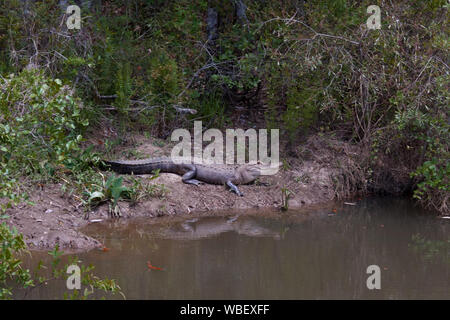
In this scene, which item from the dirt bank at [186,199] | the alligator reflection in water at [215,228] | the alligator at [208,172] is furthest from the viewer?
the alligator at [208,172]

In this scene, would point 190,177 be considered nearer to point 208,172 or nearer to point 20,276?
point 208,172

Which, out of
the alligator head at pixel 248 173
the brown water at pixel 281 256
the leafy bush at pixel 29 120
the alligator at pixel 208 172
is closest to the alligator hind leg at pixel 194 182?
the alligator at pixel 208 172

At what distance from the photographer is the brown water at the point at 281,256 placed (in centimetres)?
527

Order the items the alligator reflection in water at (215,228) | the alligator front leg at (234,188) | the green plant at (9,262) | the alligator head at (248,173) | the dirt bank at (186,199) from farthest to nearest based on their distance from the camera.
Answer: the alligator head at (248,173)
the alligator front leg at (234,188)
the alligator reflection in water at (215,228)
the dirt bank at (186,199)
the green plant at (9,262)

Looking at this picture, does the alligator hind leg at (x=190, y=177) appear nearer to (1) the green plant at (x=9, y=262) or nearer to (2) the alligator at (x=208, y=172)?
(2) the alligator at (x=208, y=172)

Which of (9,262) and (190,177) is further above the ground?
(190,177)

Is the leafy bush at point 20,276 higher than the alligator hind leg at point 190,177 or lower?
lower

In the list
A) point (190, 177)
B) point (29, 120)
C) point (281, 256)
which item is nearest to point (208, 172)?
point (190, 177)

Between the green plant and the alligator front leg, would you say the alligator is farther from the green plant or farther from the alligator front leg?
the green plant

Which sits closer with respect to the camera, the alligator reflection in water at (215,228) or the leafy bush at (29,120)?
the leafy bush at (29,120)

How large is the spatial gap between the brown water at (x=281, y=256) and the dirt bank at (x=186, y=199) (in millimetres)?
275

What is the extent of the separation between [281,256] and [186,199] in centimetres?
202

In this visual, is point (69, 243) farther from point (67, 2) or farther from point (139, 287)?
point (67, 2)

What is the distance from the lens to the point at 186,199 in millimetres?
7754
